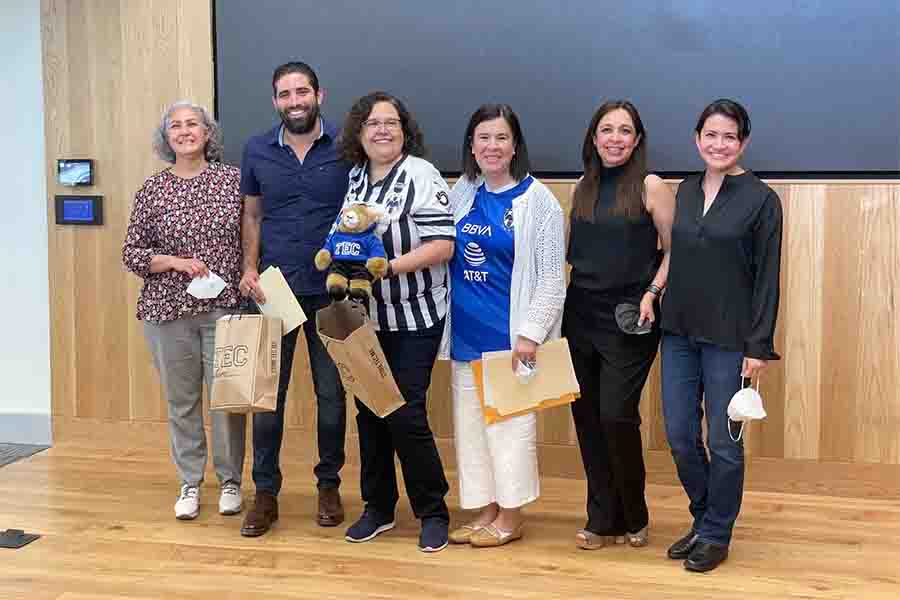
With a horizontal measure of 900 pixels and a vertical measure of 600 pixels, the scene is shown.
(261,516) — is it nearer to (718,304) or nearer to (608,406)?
(608,406)

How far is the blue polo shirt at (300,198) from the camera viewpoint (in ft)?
11.4

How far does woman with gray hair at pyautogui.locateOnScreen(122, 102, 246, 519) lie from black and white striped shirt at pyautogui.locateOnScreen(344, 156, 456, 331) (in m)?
0.55

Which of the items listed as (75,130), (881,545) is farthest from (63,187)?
(881,545)

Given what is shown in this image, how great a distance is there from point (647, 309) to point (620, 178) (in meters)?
0.40

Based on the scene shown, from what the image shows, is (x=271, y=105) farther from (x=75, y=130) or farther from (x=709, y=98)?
(x=709, y=98)

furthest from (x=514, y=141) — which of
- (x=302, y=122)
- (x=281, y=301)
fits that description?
(x=281, y=301)

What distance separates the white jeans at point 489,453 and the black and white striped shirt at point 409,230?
9.6 inches

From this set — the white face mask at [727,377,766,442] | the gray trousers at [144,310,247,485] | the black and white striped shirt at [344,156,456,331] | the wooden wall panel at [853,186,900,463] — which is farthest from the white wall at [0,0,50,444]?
the wooden wall panel at [853,186,900,463]

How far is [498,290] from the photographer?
330 cm

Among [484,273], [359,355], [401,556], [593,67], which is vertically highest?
[593,67]

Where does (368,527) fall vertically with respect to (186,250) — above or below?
Answer: below

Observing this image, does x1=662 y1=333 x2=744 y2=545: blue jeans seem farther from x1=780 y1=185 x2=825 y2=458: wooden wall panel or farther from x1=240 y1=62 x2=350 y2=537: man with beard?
x1=240 y1=62 x2=350 y2=537: man with beard

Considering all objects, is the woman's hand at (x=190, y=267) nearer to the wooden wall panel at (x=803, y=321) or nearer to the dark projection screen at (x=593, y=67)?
the dark projection screen at (x=593, y=67)

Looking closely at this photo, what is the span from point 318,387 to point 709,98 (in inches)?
68.3
